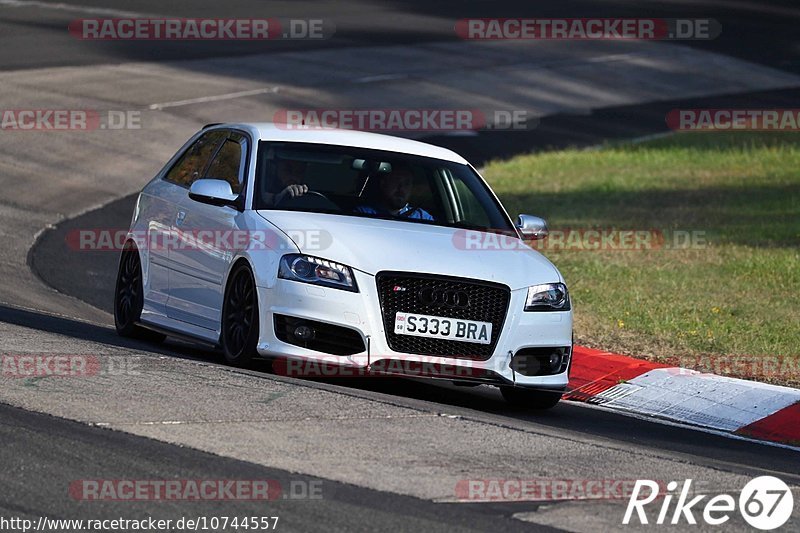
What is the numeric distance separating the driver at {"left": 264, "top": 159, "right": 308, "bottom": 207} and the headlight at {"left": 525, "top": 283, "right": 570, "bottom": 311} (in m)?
1.66

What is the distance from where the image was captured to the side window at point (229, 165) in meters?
10.8

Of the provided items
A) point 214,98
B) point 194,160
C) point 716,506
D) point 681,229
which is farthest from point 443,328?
point 214,98

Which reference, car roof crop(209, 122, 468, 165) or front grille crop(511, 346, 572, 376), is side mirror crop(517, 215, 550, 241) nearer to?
car roof crop(209, 122, 468, 165)

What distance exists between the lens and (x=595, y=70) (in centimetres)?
3738

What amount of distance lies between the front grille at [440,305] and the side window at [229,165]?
1.60m

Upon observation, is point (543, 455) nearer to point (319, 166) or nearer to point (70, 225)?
point (319, 166)

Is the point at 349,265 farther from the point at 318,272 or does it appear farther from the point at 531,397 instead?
the point at 531,397

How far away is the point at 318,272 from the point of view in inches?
374

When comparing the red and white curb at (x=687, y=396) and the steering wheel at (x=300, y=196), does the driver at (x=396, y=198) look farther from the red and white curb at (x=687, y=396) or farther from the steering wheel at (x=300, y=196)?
the red and white curb at (x=687, y=396)

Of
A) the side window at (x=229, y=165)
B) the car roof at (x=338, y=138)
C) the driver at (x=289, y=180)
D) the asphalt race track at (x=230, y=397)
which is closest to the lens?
the asphalt race track at (x=230, y=397)

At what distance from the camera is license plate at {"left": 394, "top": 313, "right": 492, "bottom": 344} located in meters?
9.52

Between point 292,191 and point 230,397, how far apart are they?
2286mm

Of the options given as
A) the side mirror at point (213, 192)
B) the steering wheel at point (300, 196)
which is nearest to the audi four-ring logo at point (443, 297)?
A: the steering wheel at point (300, 196)

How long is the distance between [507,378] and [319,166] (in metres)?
1.97
